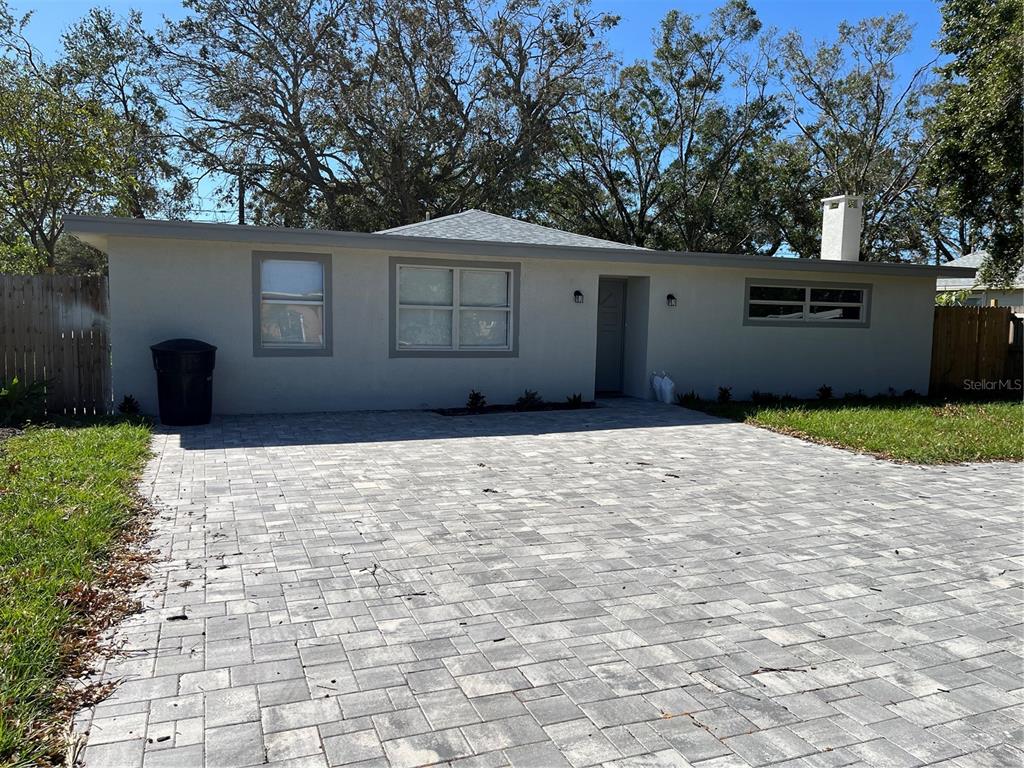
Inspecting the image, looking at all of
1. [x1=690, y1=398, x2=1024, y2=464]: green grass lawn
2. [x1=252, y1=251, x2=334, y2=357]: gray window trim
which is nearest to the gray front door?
[x1=690, y1=398, x2=1024, y2=464]: green grass lawn

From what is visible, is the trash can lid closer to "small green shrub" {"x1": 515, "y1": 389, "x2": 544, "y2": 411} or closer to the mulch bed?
the mulch bed

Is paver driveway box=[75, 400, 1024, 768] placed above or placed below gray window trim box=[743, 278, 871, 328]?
below

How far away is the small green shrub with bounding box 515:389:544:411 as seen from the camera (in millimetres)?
11359

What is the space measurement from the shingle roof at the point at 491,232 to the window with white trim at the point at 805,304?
2.59m

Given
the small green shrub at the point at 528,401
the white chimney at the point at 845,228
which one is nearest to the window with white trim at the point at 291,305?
the small green shrub at the point at 528,401

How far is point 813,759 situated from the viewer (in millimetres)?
2564

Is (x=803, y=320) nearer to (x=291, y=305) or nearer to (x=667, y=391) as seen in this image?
(x=667, y=391)

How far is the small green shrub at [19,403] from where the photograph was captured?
8.56m

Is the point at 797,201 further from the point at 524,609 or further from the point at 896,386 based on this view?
the point at 524,609

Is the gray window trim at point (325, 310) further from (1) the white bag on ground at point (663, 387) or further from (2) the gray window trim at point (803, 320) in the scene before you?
(2) the gray window trim at point (803, 320)

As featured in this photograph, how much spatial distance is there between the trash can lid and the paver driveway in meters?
2.36

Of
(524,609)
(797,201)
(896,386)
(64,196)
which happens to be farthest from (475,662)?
(797,201)
